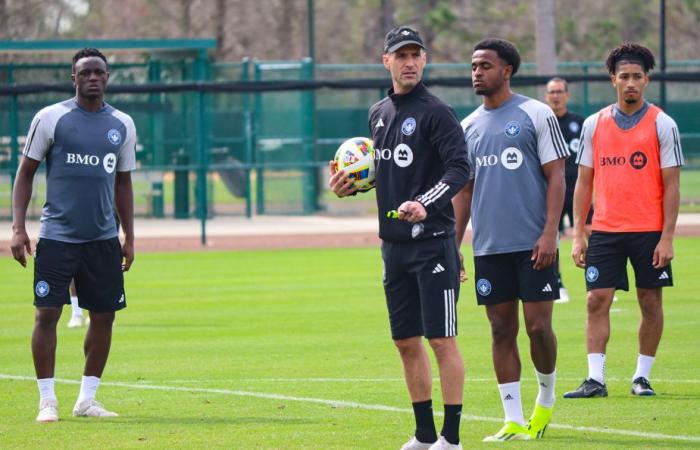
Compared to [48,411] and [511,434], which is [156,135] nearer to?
[48,411]

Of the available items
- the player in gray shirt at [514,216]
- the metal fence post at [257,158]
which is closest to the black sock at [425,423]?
the player in gray shirt at [514,216]

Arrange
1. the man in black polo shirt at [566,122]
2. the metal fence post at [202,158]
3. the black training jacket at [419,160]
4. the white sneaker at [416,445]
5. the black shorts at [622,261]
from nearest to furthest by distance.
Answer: the black training jacket at [419,160]
the white sneaker at [416,445]
the black shorts at [622,261]
the man in black polo shirt at [566,122]
the metal fence post at [202,158]

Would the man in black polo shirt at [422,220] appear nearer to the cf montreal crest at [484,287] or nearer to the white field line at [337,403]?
the cf montreal crest at [484,287]

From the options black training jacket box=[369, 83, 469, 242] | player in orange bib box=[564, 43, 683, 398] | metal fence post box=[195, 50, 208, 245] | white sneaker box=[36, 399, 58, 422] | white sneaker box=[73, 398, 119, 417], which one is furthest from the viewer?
metal fence post box=[195, 50, 208, 245]

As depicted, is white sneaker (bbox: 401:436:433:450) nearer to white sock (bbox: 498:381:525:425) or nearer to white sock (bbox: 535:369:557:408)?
white sock (bbox: 498:381:525:425)

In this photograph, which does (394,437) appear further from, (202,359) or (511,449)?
(202,359)

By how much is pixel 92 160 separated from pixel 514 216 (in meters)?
2.87

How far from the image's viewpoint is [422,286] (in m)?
7.84

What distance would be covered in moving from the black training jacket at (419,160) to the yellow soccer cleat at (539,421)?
1.34m

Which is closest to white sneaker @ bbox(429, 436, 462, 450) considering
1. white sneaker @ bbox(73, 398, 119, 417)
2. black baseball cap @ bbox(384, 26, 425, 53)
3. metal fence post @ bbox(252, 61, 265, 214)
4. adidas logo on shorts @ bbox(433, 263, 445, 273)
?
adidas logo on shorts @ bbox(433, 263, 445, 273)

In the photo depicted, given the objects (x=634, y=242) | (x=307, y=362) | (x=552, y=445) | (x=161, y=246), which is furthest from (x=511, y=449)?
(x=161, y=246)

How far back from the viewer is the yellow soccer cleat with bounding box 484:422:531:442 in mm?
8352

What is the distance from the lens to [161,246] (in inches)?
1035

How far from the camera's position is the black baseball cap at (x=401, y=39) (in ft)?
25.4
